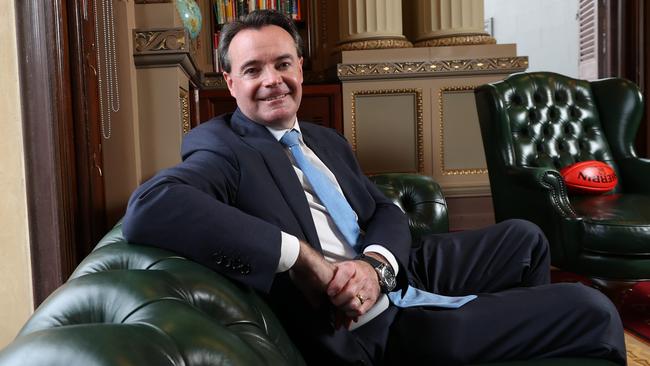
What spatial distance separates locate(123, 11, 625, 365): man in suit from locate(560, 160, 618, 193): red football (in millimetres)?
1430

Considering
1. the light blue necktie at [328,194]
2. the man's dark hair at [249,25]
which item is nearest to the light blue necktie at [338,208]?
the light blue necktie at [328,194]

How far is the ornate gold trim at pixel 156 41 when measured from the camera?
257cm

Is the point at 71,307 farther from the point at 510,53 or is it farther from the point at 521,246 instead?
the point at 510,53

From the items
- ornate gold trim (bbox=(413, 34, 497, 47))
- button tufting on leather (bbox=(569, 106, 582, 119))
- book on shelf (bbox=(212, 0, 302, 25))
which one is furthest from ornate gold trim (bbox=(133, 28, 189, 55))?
ornate gold trim (bbox=(413, 34, 497, 47))

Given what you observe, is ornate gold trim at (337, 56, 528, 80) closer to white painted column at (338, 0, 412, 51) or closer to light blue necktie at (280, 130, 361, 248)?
white painted column at (338, 0, 412, 51)

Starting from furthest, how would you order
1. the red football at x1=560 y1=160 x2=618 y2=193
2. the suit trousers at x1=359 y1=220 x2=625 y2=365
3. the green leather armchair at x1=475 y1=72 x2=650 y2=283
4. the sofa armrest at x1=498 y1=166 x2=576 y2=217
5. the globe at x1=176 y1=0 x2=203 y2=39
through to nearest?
Result: the globe at x1=176 y1=0 x2=203 y2=39 → the red football at x1=560 y1=160 x2=618 y2=193 → the sofa armrest at x1=498 y1=166 x2=576 y2=217 → the green leather armchair at x1=475 y1=72 x2=650 y2=283 → the suit trousers at x1=359 y1=220 x2=625 y2=365

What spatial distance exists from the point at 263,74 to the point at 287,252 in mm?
520

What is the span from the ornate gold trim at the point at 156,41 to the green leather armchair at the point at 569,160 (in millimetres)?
1425

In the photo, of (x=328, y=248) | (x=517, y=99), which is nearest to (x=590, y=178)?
(x=517, y=99)

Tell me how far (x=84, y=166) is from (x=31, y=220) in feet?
0.68

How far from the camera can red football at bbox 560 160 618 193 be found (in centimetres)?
290

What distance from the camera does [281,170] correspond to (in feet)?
4.59

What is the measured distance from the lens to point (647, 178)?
9.94 feet

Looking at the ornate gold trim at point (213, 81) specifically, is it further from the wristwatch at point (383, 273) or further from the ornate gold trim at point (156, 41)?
the wristwatch at point (383, 273)
